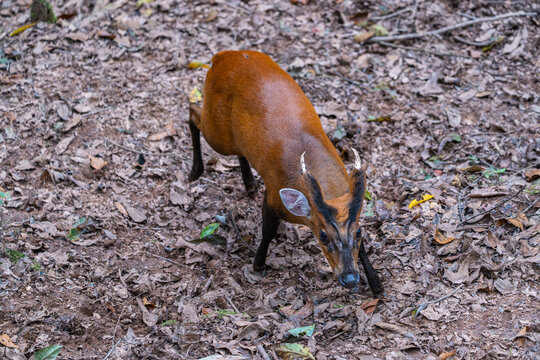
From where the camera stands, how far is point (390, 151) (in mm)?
7496

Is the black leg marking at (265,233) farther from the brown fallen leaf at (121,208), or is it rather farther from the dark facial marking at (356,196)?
the brown fallen leaf at (121,208)

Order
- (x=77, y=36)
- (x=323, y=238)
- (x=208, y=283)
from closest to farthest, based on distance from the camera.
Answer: (x=323, y=238)
(x=208, y=283)
(x=77, y=36)

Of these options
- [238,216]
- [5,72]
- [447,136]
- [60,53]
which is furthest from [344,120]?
[5,72]

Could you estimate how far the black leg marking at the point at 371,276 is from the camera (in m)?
5.45

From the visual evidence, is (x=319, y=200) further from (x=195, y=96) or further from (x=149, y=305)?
(x=195, y=96)

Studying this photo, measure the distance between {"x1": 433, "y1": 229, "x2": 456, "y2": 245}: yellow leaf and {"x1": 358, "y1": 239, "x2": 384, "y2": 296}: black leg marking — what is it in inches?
32.4

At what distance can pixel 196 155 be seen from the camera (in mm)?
7316

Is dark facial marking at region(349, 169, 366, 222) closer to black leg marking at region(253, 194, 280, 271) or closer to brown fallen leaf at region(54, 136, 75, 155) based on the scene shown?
black leg marking at region(253, 194, 280, 271)

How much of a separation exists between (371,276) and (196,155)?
9.58 feet

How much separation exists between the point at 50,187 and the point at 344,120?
152 inches

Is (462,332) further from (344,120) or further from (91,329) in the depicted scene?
(344,120)

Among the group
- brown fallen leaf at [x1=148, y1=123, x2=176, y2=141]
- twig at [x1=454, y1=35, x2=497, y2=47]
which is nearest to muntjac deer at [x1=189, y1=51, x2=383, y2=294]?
brown fallen leaf at [x1=148, y1=123, x2=176, y2=141]

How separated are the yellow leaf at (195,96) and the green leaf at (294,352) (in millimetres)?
4360

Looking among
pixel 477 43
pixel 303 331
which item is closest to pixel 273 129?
pixel 303 331
